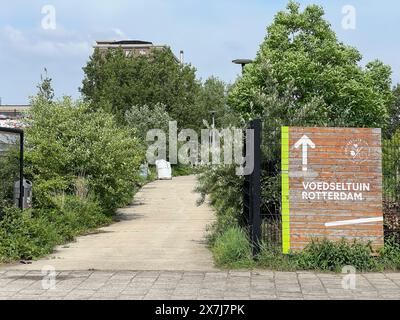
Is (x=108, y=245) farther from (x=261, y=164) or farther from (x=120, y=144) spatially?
(x=120, y=144)

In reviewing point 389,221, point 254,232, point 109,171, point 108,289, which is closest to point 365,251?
point 389,221

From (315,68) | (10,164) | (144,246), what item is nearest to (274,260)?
(144,246)

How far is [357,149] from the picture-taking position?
9.37m

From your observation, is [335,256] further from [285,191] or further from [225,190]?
[225,190]

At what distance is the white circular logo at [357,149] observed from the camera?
9359 mm

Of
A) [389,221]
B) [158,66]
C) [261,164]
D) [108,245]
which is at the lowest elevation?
[108,245]

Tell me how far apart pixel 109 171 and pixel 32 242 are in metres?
6.11

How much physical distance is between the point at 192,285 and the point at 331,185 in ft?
9.46

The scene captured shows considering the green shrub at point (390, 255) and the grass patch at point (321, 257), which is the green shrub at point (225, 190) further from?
the green shrub at point (390, 255)

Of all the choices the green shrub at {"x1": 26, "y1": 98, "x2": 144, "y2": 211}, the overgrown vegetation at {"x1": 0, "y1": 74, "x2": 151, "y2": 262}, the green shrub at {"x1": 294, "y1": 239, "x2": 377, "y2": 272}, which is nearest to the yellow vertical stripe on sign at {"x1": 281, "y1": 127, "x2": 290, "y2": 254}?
the green shrub at {"x1": 294, "y1": 239, "x2": 377, "y2": 272}

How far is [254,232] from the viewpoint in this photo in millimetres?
9336

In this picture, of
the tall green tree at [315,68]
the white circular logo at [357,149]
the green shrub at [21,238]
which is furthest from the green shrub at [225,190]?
the tall green tree at [315,68]

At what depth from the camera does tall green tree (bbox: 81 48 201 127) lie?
46.8 metres

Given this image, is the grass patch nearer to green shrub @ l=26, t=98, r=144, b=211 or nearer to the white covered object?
green shrub @ l=26, t=98, r=144, b=211
